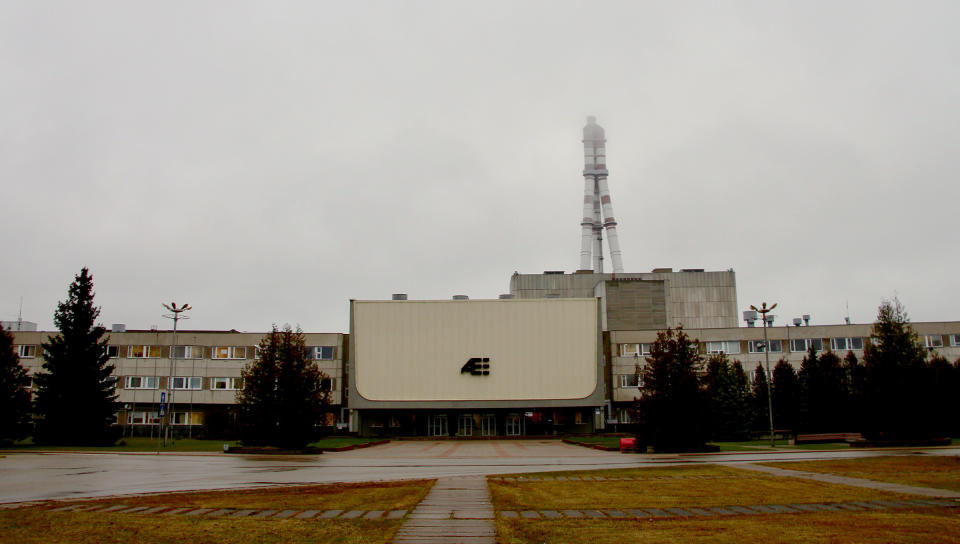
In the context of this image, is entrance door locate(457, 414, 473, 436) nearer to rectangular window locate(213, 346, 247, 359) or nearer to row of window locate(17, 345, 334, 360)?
row of window locate(17, 345, 334, 360)

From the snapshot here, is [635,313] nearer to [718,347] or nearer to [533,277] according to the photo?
[533,277]

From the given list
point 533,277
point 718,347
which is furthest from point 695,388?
point 533,277

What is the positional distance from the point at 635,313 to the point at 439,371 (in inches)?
1764

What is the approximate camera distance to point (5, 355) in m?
46.6

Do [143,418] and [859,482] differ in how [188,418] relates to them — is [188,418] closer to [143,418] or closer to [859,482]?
[143,418]

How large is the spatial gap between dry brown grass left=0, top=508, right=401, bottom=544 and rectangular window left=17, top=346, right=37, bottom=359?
2763 inches

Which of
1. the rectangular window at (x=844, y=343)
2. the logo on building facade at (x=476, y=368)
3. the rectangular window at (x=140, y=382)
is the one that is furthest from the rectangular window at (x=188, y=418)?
the rectangular window at (x=844, y=343)

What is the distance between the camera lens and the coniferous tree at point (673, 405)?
36.9 m

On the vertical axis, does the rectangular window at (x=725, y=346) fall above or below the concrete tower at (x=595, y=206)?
below

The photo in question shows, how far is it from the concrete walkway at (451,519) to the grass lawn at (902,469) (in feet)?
36.6

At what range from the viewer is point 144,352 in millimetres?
72500

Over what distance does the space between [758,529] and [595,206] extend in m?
Result: 131

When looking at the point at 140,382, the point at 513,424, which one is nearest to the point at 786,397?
the point at 513,424

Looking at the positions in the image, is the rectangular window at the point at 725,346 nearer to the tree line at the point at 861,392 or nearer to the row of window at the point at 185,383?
the tree line at the point at 861,392
